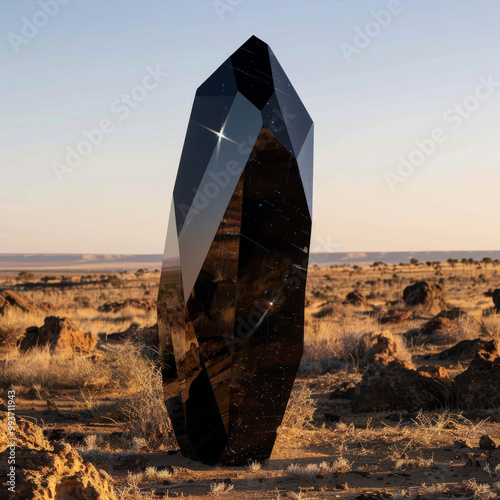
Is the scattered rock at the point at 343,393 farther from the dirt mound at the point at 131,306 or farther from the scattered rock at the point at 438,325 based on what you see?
the dirt mound at the point at 131,306

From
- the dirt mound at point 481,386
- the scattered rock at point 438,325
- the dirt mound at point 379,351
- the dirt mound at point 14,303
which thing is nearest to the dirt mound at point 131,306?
the dirt mound at point 14,303

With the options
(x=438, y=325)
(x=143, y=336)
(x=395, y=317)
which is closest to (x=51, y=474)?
(x=143, y=336)

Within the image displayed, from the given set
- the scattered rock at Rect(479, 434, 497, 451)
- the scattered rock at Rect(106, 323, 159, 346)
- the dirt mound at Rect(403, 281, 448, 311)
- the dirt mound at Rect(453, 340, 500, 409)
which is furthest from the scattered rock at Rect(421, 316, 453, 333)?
the scattered rock at Rect(479, 434, 497, 451)

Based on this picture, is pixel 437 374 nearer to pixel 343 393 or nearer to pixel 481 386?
pixel 481 386

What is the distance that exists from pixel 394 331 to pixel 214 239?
461 inches

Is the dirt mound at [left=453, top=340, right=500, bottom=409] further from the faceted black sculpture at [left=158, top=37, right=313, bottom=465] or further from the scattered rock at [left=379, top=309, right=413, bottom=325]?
the scattered rock at [left=379, top=309, right=413, bottom=325]

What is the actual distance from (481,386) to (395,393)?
1.15 meters

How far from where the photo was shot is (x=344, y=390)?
8.49 metres

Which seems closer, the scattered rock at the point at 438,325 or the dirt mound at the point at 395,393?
the dirt mound at the point at 395,393

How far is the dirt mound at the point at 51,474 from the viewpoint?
10.4 feet

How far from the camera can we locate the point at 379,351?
10.5 m

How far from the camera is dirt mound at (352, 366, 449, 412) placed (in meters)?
7.40

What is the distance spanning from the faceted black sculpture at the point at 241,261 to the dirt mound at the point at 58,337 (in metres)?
6.74

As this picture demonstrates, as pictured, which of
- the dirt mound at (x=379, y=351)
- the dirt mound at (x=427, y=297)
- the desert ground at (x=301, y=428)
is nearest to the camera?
the desert ground at (x=301, y=428)
